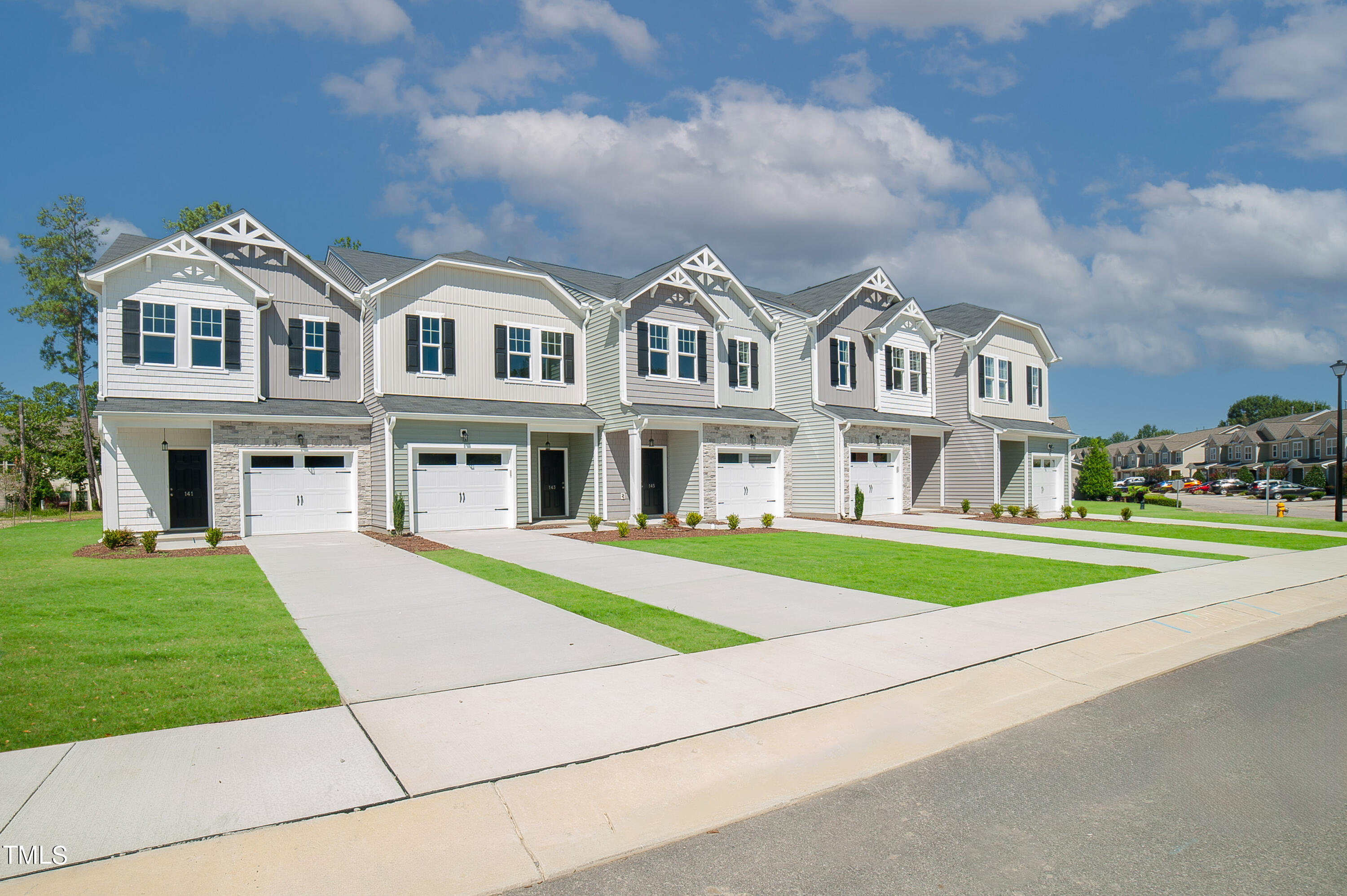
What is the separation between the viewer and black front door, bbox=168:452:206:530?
1969 cm

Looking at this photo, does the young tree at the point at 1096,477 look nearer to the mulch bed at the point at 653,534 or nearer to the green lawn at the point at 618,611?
the mulch bed at the point at 653,534

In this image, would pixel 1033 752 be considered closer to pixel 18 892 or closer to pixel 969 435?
pixel 18 892

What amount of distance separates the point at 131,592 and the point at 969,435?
26.2 m

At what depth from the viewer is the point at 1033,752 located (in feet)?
16.5

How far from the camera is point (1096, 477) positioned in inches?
1515

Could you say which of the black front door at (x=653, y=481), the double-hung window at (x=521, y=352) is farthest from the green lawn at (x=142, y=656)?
the black front door at (x=653, y=481)

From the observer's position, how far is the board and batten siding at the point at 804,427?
24719 millimetres

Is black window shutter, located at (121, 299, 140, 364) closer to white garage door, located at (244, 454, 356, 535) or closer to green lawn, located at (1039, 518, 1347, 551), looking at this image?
white garage door, located at (244, 454, 356, 535)

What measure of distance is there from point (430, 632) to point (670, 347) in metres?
16.5

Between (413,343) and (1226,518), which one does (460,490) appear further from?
(1226,518)

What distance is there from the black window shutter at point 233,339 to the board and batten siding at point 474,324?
3.31m

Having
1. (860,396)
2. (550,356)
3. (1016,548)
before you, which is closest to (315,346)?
(550,356)

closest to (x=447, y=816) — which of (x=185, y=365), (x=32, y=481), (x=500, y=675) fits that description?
(x=500, y=675)

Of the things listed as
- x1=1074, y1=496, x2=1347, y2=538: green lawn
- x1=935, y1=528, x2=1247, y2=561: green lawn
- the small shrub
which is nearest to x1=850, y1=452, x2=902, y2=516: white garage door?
x1=935, y1=528, x2=1247, y2=561: green lawn
